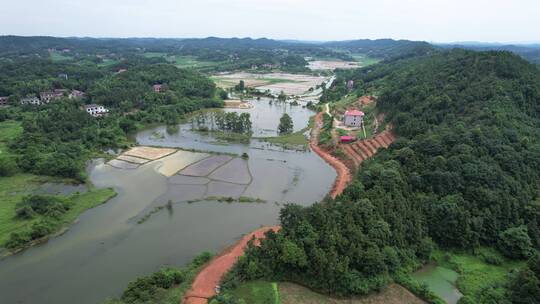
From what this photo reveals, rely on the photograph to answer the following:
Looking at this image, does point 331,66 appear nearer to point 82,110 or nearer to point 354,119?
point 354,119

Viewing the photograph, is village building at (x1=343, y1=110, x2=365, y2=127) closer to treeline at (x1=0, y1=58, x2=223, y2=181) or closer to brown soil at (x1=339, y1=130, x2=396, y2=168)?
brown soil at (x1=339, y1=130, x2=396, y2=168)

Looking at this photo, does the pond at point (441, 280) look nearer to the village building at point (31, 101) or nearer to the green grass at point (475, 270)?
the green grass at point (475, 270)

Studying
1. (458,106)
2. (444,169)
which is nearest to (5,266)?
(444,169)

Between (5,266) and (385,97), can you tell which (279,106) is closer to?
(385,97)

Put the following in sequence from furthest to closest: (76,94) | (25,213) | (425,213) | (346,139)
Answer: (76,94)
(346,139)
(25,213)
(425,213)

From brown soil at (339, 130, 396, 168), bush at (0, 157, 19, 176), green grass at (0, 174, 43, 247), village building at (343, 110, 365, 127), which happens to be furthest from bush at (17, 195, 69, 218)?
village building at (343, 110, 365, 127)

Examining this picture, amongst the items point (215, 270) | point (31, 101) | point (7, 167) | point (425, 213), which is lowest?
point (215, 270)

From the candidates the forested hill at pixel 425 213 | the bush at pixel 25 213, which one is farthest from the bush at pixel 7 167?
the forested hill at pixel 425 213

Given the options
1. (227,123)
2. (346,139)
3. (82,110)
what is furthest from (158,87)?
(346,139)
